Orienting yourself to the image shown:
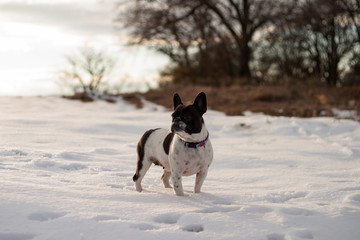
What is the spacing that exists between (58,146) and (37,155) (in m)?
1.42

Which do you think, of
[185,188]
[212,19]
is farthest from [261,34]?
[185,188]

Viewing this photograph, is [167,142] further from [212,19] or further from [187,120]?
[212,19]

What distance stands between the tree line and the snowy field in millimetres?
10625

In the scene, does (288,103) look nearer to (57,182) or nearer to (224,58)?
(224,58)

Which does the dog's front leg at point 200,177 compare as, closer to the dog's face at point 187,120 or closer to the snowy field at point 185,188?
the snowy field at point 185,188

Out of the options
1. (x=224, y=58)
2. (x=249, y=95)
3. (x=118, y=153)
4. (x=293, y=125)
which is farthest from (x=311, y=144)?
(x=224, y=58)

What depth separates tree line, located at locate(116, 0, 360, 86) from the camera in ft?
63.5

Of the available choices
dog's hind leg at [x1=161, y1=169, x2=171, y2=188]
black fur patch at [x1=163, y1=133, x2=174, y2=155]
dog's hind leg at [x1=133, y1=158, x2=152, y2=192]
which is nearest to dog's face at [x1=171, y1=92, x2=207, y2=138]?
black fur patch at [x1=163, y1=133, x2=174, y2=155]

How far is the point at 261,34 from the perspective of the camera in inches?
890

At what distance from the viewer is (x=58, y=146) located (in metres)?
7.52

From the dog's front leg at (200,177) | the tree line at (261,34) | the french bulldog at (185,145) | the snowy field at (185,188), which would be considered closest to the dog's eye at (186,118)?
the french bulldog at (185,145)

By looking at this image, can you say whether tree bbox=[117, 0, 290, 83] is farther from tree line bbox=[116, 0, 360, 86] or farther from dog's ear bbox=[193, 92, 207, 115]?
dog's ear bbox=[193, 92, 207, 115]

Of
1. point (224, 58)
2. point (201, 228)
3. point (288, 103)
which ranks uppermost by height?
point (224, 58)

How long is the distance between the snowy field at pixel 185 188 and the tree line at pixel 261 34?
10625 mm
